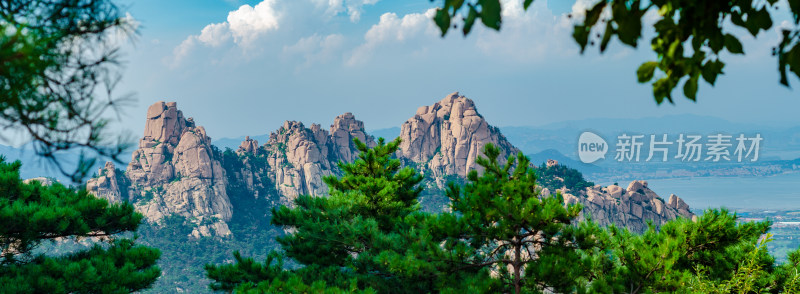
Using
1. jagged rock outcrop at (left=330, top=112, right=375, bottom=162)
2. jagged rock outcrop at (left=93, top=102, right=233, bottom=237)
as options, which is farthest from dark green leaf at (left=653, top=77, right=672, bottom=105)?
jagged rock outcrop at (left=330, top=112, right=375, bottom=162)

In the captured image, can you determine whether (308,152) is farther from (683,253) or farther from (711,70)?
(711,70)

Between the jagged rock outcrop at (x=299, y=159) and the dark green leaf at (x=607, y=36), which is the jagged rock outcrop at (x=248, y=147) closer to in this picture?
the jagged rock outcrop at (x=299, y=159)

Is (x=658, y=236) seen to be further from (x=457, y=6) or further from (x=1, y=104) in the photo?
(x=1, y=104)

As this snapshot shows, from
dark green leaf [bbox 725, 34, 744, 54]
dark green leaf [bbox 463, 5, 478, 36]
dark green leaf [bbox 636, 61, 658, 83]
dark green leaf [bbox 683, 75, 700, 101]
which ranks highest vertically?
dark green leaf [bbox 463, 5, 478, 36]

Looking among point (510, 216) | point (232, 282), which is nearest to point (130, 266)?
point (232, 282)

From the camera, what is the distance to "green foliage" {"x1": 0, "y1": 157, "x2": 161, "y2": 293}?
293 inches

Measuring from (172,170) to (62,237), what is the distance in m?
56.8

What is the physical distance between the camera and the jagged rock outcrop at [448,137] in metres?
68.8

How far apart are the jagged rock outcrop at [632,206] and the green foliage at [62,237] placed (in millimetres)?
48477

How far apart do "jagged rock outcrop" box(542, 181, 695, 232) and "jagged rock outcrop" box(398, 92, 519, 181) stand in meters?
14.7

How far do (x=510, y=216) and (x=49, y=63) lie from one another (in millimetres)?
4747

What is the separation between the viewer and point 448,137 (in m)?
71.4

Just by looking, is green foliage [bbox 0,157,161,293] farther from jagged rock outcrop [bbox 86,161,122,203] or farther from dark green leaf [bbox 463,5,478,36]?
jagged rock outcrop [bbox 86,161,122,203]

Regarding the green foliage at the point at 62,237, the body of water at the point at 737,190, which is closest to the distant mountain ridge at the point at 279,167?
the green foliage at the point at 62,237
